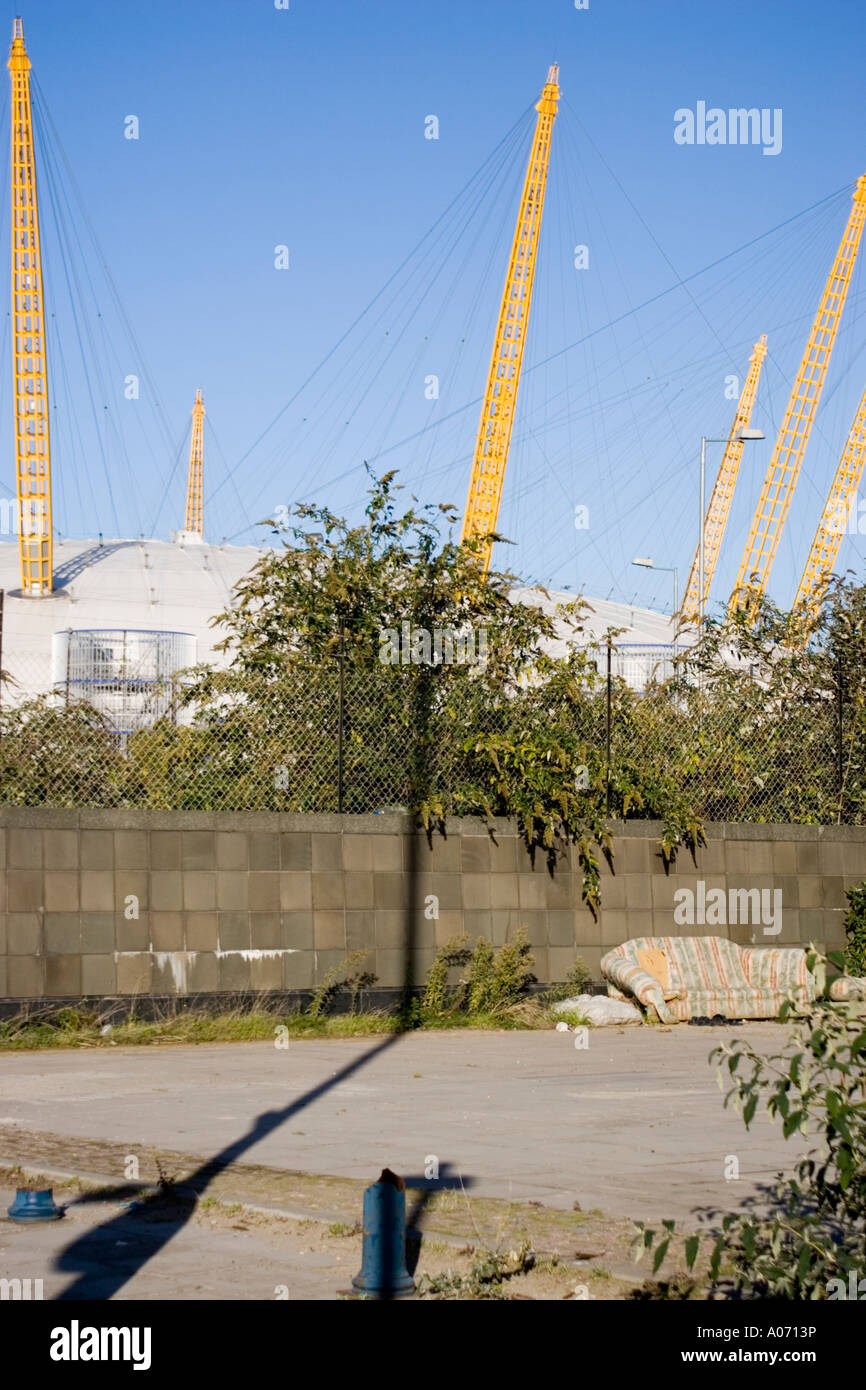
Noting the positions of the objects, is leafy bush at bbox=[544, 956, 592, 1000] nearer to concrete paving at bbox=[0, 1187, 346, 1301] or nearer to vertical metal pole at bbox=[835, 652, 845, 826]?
vertical metal pole at bbox=[835, 652, 845, 826]

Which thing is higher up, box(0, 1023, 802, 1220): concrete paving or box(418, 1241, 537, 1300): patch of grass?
box(418, 1241, 537, 1300): patch of grass

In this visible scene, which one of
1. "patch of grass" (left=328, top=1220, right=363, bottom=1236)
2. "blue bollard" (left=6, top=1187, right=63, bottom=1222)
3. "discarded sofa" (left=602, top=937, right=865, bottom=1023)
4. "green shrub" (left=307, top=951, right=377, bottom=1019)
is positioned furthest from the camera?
"discarded sofa" (left=602, top=937, right=865, bottom=1023)

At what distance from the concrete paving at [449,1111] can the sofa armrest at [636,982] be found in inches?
45.1

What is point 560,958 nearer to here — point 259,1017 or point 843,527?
point 259,1017

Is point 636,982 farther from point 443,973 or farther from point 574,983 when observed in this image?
point 443,973

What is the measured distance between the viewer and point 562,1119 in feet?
29.6

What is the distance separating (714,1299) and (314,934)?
941 cm

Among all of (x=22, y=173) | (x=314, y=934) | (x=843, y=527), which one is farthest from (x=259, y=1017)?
(x=843, y=527)

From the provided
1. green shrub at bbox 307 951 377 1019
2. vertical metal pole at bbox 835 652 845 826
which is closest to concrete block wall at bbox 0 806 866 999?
green shrub at bbox 307 951 377 1019

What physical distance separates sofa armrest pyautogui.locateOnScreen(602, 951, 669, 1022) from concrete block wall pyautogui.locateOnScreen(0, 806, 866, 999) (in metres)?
0.48

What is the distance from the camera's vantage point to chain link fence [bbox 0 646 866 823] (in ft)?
45.2

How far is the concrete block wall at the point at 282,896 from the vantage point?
13.1 m

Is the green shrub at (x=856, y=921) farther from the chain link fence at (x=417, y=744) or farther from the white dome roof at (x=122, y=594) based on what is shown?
the white dome roof at (x=122, y=594)

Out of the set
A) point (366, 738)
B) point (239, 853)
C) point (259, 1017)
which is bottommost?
point (259, 1017)
